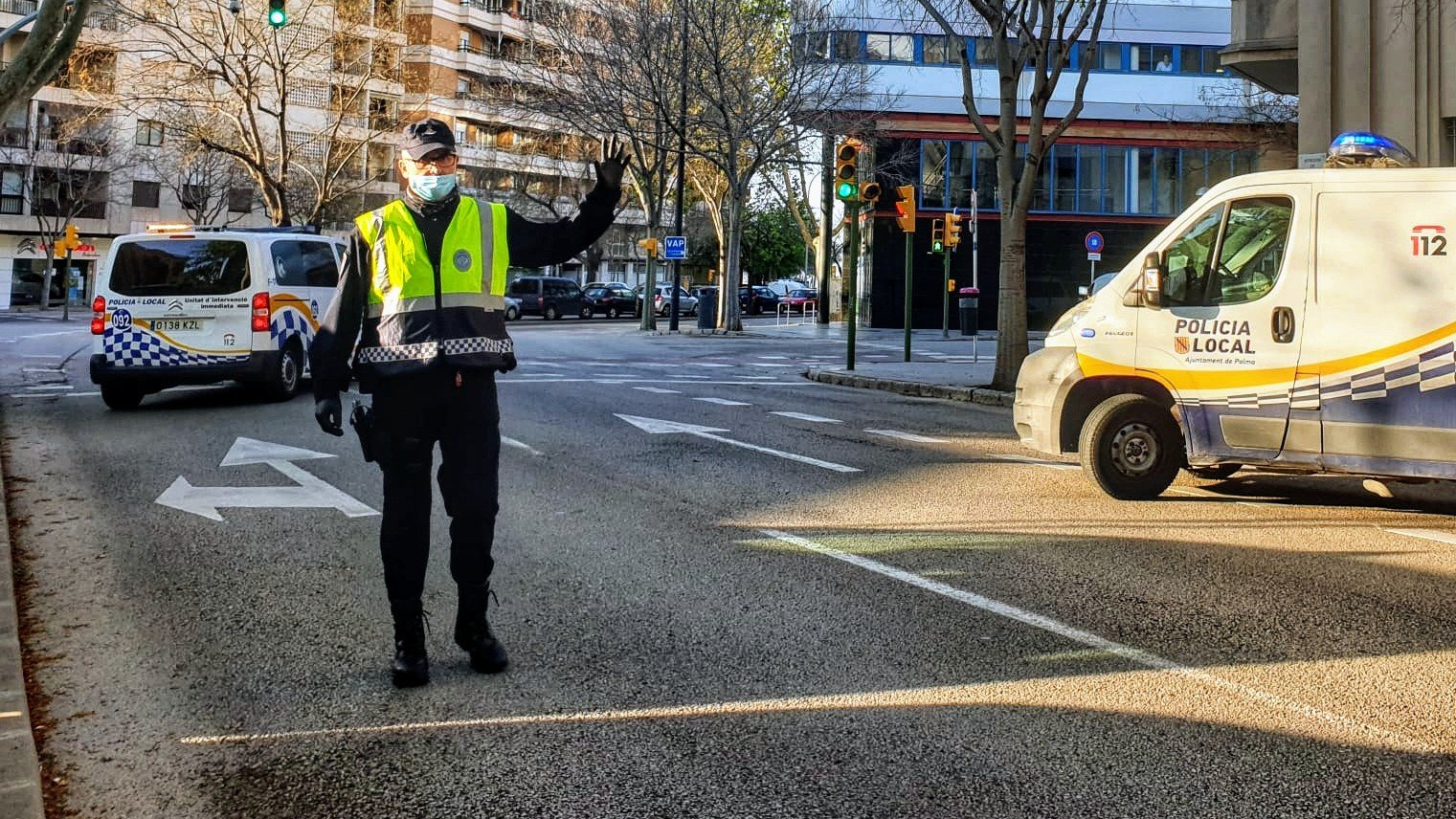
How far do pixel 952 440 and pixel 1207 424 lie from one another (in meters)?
3.77

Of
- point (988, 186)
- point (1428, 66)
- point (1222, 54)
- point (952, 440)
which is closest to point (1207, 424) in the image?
point (952, 440)

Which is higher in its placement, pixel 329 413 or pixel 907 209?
pixel 907 209

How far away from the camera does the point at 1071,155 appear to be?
4309 centimetres

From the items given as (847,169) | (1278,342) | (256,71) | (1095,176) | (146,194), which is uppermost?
(146,194)

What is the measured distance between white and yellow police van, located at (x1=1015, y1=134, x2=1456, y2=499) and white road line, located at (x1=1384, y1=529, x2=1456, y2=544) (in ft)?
1.09

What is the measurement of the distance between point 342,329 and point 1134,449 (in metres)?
5.53

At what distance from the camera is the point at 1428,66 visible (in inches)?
621

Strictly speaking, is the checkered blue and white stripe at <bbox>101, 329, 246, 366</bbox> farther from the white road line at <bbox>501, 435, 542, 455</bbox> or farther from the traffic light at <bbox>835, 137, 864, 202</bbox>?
the traffic light at <bbox>835, 137, 864, 202</bbox>

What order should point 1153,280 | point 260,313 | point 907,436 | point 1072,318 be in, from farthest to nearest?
point 260,313, point 907,436, point 1072,318, point 1153,280

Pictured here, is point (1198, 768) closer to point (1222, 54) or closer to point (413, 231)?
point (413, 231)

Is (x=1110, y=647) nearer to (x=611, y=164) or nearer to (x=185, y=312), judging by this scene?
(x=611, y=164)

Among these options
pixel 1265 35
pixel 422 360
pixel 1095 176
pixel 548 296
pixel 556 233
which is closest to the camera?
pixel 422 360

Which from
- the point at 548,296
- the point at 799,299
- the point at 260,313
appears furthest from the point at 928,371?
the point at 799,299

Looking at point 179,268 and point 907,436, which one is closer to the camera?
point 907,436
